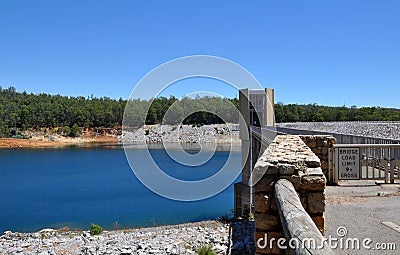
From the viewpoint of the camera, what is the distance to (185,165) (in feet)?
129

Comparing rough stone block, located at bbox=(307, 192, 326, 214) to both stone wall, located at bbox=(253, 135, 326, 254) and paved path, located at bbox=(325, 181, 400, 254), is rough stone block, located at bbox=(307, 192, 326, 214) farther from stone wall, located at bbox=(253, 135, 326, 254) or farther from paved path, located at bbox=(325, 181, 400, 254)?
paved path, located at bbox=(325, 181, 400, 254)

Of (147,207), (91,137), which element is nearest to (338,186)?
(147,207)

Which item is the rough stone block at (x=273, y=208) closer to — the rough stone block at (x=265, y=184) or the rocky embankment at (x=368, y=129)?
the rough stone block at (x=265, y=184)

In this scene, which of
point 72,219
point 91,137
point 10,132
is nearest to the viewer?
point 72,219

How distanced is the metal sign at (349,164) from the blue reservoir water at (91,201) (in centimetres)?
1060

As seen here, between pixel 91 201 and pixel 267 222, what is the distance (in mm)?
21786

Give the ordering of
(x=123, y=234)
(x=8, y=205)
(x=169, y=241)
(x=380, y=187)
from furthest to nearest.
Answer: (x=8, y=205)
(x=123, y=234)
(x=169, y=241)
(x=380, y=187)

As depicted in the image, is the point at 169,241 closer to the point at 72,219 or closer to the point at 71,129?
the point at 72,219

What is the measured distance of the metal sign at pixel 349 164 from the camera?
8477 millimetres

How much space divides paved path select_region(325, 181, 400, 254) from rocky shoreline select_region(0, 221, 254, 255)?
2.22m

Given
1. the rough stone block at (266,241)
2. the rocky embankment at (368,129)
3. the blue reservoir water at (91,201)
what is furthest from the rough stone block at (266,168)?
the rocky embankment at (368,129)

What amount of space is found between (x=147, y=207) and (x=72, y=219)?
4048mm

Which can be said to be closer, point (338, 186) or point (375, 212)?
point (375, 212)

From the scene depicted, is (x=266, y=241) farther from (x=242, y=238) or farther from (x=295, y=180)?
(x=242, y=238)
